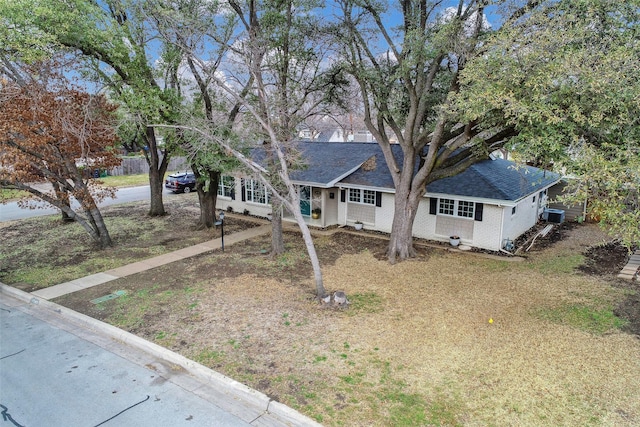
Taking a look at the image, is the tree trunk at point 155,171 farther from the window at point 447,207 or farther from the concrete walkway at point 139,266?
the window at point 447,207

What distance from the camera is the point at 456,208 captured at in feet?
48.9

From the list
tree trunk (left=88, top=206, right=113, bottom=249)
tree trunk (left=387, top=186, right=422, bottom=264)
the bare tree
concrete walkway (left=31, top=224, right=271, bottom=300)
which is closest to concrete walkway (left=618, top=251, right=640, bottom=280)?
tree trunk (left=387, top=186, right=422, bottom=264)

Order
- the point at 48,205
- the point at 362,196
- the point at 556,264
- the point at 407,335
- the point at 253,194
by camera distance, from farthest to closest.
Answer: the point at 48,205 < the point at 253,194 < the point at 362,196 < the point at 556,264 < the point at 407,335

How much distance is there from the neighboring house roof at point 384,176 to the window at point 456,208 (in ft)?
1.60

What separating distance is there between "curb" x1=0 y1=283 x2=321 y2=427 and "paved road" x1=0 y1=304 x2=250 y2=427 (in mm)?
143

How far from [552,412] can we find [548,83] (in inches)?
220

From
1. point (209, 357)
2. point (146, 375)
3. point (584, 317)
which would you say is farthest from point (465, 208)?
point (146, 375)

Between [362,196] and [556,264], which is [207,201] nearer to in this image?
[362,196]

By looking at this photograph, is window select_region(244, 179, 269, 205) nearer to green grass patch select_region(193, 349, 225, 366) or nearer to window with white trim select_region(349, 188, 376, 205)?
window with white trim select_region(349, 188, 376, 205)

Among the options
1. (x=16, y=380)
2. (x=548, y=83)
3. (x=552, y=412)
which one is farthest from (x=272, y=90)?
(x=552, y=412)

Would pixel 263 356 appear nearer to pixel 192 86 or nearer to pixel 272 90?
pixel 272 90

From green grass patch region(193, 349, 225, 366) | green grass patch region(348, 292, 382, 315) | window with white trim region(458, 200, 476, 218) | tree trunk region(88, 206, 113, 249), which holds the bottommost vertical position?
green grass patch region(193, 349, 225, 366)

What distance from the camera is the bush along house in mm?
14195

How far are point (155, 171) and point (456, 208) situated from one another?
46.2 ft
